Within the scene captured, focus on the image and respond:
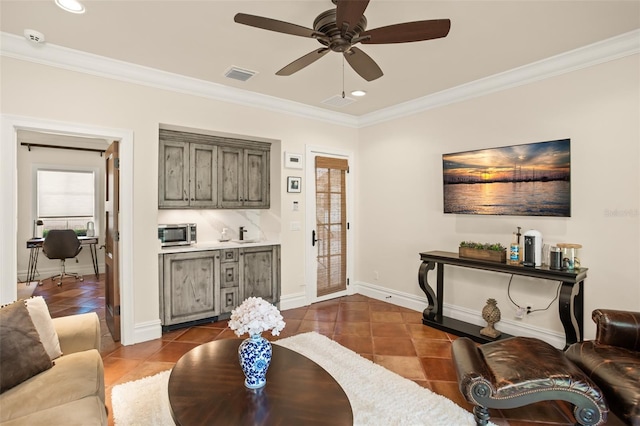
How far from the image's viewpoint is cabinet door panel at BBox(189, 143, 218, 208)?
13.3 ft

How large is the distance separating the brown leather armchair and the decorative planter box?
3.31 ft

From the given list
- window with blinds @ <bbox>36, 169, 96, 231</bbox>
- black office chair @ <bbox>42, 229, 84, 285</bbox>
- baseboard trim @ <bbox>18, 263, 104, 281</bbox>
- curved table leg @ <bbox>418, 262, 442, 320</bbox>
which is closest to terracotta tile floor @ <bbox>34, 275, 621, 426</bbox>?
curved table leg @ <bbox>418, 262, 442, 320</bbox>

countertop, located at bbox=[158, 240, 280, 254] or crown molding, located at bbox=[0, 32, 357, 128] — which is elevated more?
crown molding, located at bbox=[0, 32, 357, 128]

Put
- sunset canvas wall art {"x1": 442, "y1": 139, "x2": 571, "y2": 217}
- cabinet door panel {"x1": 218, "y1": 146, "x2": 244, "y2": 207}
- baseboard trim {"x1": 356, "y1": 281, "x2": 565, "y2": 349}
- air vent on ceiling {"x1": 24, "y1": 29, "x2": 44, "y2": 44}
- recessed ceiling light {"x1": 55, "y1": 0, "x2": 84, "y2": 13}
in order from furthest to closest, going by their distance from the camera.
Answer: cabinet door panel {"x1": 218, "y1": 146, "x2": 244, "y2": 207} < baseboard trim {"x1": 356, "y1": 281, "x2": 565, "y2": 349} < sunset canvas wall art {"x1": 442, "y1": 139, "x2": 571, "y2": 217} < air vent on ceiling {"x1": 24, "y1": 29, "x2": 44, "y2": 44} < recessed ceiling light {"x1": 55, "y1": 0, "x2": 84, "y2": 13}

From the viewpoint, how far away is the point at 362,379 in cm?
269

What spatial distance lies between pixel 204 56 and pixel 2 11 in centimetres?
143

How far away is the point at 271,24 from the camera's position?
2.02 m

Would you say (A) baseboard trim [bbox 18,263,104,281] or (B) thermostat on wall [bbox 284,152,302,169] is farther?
(A) baseboard trim [bbox 18,263,104,281]

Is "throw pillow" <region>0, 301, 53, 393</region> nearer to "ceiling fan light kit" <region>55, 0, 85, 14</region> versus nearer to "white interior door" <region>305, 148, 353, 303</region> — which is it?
"ceiling fan light kit" <region>55, 0, 85, 14</region>

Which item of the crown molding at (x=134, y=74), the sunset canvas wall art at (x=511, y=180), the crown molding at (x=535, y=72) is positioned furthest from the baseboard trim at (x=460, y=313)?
the crown molding at (x=134, y=74)

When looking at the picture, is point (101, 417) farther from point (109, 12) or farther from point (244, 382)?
point (109, 12)

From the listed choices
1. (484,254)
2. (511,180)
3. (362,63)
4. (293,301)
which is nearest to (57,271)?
(293,301)

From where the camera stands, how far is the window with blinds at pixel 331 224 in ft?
16.4

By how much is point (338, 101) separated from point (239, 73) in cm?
146
